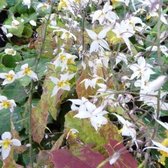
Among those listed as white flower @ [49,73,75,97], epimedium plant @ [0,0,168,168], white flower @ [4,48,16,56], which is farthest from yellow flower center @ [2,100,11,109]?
white flower @ [4,48,16,56]

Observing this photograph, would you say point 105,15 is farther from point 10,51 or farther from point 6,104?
point 10,51

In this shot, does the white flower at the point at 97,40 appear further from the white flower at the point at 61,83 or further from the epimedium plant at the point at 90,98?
the white flower at the point at 61,83

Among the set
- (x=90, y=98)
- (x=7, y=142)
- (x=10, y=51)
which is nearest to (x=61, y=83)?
(x=90, y=98)

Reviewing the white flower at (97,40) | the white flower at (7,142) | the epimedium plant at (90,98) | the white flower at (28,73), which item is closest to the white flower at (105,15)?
the epimedium plant at (90,98)

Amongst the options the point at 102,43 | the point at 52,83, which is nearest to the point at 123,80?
the point at 102,43

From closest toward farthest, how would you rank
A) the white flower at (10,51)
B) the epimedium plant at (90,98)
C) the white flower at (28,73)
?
the epimedium plant at (90,98), the white flower at (28,73), the white flower at (10,51)

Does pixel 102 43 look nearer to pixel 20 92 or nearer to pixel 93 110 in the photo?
pixel 93 110

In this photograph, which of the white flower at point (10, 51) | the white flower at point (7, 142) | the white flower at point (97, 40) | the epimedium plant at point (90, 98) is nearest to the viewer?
the epimedium plant at point (90, 98)

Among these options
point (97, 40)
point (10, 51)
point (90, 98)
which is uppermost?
point (97, 40)

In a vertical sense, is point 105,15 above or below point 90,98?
above
